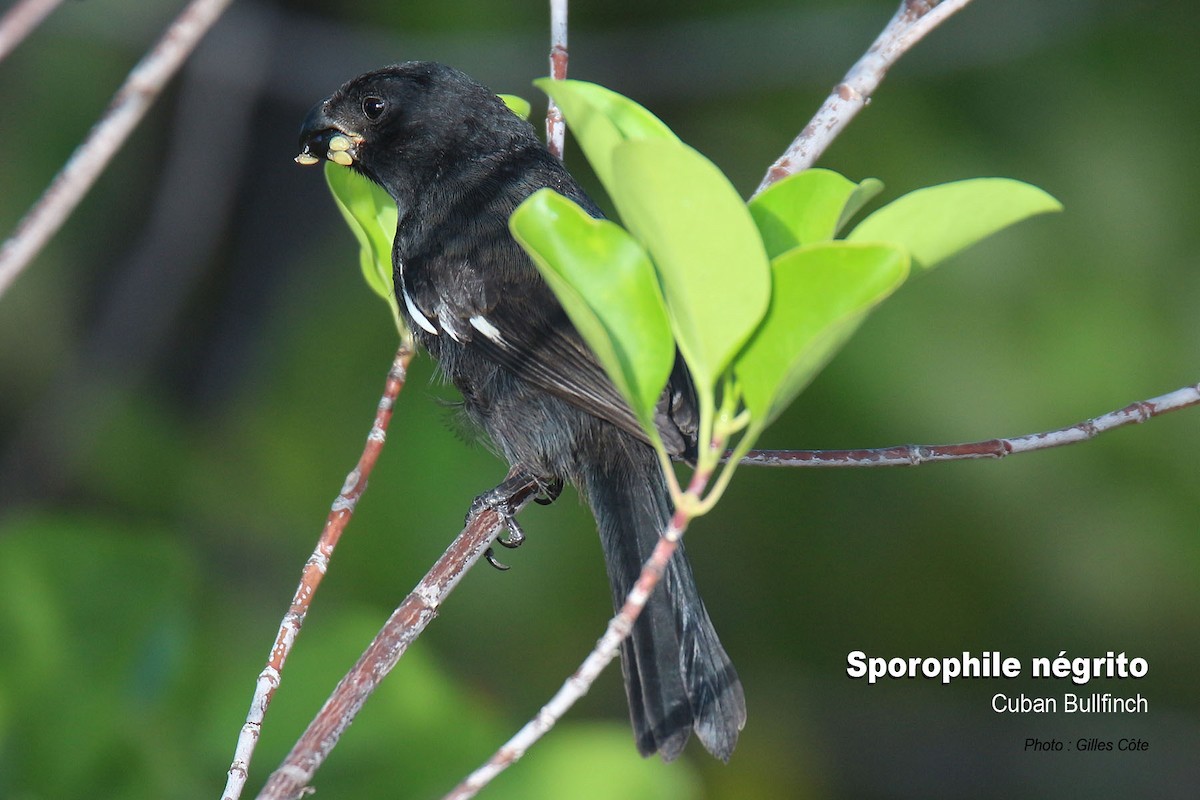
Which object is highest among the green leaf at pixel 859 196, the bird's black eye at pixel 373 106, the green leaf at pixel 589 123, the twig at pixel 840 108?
the twig at pixel 840 108

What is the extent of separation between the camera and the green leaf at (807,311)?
1168mm

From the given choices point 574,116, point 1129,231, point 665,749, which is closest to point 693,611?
point 665,749

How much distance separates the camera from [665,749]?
201cm

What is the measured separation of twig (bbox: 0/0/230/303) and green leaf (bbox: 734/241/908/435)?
1.97ft

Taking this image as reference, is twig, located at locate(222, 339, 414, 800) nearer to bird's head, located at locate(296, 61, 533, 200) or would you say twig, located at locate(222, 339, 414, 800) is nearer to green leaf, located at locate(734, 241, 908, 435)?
bird's head, located at locate(296, 61, 533, 200)

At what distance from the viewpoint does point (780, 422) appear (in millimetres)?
3414

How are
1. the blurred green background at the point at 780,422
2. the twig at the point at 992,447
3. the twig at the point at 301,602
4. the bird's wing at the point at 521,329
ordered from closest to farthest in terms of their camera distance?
the twig at the point at 301,602
the twig at the point at 992,447
the bird's wing at the point at 521,329
the blurred green background at the point at 780,422

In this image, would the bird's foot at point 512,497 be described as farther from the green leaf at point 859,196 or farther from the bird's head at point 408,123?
the green leaf at point 859,196

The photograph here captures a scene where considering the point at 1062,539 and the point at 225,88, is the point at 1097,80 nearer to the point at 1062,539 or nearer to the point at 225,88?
the point at 1062,539

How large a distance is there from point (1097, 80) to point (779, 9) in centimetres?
95

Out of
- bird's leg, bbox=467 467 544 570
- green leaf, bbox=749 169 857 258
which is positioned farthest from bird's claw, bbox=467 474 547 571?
green leaf, bbox=749 169 857 258

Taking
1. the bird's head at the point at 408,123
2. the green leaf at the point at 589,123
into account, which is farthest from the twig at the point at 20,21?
the bird's head at the point at 408,123

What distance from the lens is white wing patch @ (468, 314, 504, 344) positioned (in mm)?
2336

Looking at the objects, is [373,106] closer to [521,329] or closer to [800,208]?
[521,329]
